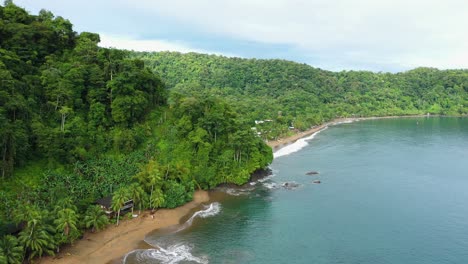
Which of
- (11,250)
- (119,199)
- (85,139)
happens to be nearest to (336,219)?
(119,199)

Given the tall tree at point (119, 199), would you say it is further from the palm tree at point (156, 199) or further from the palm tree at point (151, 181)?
the palm tree at point (151, 181)

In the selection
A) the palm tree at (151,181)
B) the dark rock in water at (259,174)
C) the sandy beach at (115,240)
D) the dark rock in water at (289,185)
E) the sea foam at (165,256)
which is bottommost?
the sea foam at (165,256)

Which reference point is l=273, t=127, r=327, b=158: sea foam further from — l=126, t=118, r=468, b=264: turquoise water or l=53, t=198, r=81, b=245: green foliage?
l=53, t=198, r=81, b=245: green foliage

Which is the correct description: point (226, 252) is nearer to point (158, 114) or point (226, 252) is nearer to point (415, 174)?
point (158, 114)

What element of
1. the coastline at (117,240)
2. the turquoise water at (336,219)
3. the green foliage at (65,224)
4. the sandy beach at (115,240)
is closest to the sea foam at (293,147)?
the turquoise water at (336,219)

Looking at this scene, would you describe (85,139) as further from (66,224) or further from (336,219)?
(336,219)

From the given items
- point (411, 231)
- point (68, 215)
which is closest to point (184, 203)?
point (68, 215)

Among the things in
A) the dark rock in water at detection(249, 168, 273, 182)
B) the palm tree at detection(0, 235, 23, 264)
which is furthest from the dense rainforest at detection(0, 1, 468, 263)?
the dark rock in water at detection(249, 168, 273, 182)
